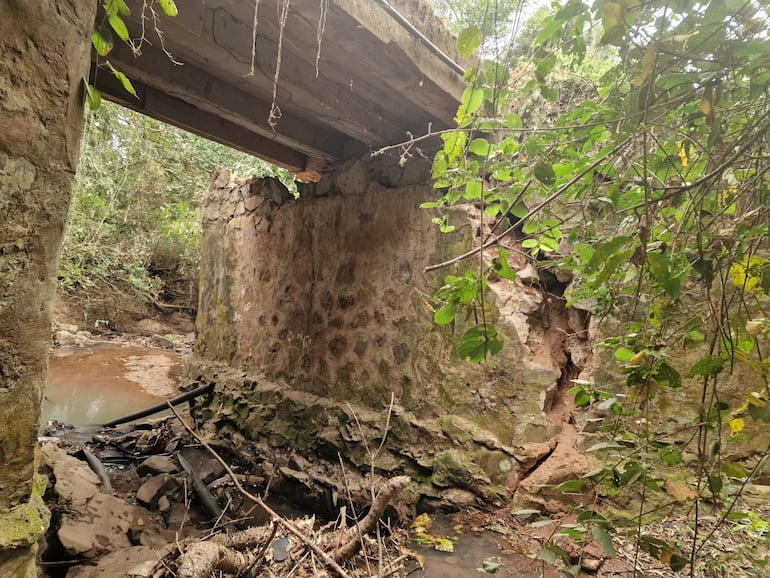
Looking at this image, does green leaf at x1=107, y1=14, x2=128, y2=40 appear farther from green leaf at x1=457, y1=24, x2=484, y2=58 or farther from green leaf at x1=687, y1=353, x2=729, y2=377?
green leaf at x1=687, y1=353, x2=729, y2=377

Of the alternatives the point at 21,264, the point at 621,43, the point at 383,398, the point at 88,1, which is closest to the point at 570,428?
the point at 383,398

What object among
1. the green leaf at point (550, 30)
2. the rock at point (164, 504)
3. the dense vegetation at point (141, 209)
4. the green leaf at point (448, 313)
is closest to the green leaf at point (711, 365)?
the green leaf at point (448, 313)

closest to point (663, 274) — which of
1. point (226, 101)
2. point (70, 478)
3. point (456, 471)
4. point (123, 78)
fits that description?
point (123, 78)

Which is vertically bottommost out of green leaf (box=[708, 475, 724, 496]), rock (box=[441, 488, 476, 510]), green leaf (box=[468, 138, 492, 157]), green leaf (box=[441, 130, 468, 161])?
rock (box=[441, 488, 476, 510])

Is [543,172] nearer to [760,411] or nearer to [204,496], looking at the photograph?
[760,411]

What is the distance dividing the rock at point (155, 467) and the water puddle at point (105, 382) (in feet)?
6.20

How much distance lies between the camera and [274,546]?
6.78 feet

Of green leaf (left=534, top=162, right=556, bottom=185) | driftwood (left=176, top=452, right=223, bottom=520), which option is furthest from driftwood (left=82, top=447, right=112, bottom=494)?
green leaf (left=534, top=162, right=556, bottom=185)

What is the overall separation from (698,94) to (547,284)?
2180mm

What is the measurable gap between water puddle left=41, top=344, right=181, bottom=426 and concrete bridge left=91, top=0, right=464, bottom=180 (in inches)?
164

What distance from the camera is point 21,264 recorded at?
1.07m

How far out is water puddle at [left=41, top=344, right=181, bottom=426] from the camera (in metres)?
5.34

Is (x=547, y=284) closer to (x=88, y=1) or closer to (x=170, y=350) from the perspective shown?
(x=88, y=1)

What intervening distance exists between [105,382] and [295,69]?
20.2ft
